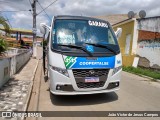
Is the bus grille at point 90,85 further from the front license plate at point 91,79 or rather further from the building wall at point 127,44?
the building wall at point 127,44

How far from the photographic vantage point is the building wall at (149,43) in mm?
15539

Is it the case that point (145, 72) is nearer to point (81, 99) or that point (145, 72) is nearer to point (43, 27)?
point (81, 99)

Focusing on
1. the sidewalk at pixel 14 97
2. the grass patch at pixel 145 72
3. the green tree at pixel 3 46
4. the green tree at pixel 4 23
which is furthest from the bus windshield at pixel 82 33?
the grass patch at pixel 145 72

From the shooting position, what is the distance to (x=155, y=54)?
15.6m

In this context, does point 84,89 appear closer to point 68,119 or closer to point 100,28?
point 68,119

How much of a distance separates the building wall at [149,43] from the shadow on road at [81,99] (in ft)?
27.7

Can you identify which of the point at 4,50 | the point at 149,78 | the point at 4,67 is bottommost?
the point at 149,78

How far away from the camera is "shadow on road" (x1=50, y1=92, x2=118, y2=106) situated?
7023 mm

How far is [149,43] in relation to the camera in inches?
649

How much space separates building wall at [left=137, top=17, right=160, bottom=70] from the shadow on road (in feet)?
27.7

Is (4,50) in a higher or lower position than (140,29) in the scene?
lower

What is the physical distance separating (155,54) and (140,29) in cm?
330

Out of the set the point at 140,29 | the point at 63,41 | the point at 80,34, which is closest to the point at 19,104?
the point at 63,41

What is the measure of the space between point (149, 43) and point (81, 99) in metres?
10.4
